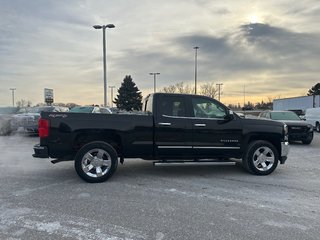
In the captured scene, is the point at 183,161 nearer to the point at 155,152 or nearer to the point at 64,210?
the point at 155,152

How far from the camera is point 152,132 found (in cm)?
775

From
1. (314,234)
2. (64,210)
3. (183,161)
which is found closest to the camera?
(314,234)

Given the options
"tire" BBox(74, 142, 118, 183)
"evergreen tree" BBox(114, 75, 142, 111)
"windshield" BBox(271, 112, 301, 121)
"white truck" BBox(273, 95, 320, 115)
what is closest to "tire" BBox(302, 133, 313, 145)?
"windshield" BBox(271, 112, 301, 121)

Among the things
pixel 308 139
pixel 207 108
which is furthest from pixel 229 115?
pixel 308 139

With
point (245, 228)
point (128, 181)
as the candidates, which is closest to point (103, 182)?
point (128, 181)

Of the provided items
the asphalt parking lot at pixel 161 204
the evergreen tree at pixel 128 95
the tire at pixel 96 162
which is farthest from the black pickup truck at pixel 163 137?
the evergreen tree at pixel 128 95

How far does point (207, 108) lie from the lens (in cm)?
820

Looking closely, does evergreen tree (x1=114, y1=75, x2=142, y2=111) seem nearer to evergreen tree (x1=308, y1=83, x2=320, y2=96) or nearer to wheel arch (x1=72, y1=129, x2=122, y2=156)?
evergreen tree (x1=308, y1=83, x2=320, y2=96)

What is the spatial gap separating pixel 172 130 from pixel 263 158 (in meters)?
2.32

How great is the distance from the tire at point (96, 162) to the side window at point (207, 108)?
215 cm

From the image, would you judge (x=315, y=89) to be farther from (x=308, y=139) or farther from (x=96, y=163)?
(x=96, y=163)

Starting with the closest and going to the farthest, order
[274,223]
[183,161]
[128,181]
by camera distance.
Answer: [274,223] → [128,181] → [183,161]

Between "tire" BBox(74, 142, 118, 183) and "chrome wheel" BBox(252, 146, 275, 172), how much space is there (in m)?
3.33

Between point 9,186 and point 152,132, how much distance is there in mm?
3083
